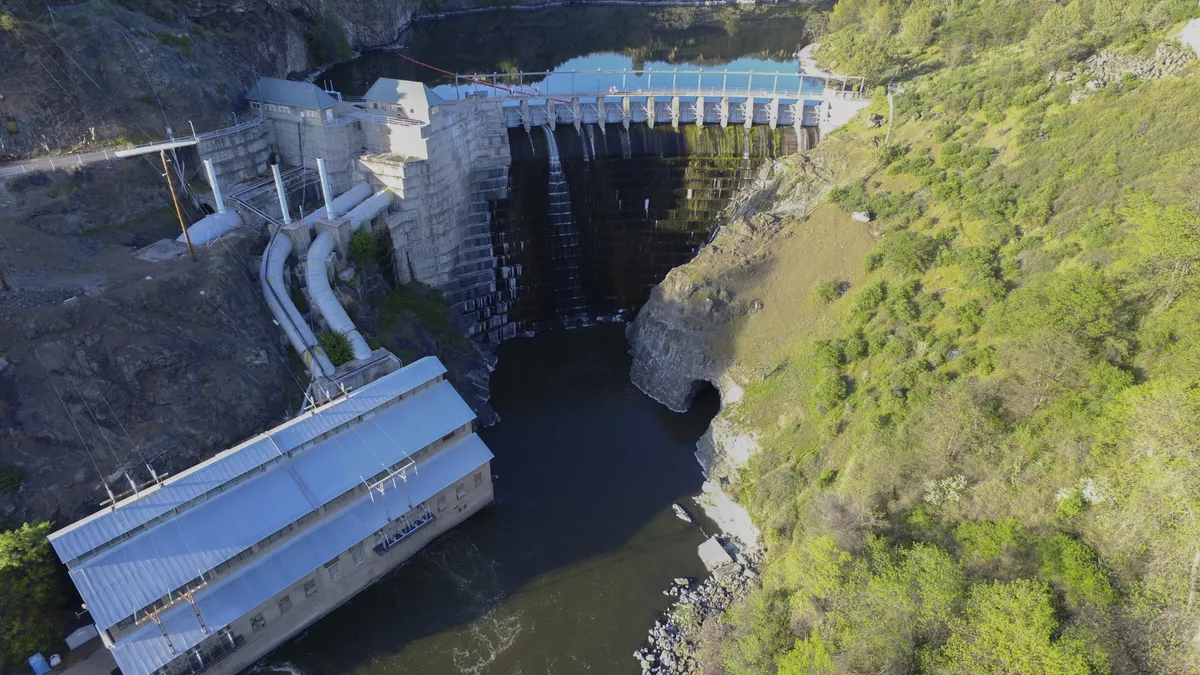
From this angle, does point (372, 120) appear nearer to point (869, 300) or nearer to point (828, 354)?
point (828, 354)

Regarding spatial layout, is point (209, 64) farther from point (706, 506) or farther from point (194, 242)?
point (706, 506)

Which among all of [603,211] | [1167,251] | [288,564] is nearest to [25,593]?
[288,564]

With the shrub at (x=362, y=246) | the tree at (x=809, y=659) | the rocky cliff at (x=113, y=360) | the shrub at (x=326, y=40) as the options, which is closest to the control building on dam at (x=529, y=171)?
the shrub at (x=362, y=246)

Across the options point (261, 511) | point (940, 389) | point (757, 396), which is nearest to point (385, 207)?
point (261, 511)

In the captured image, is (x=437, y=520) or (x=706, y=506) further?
(x=706, y=506)

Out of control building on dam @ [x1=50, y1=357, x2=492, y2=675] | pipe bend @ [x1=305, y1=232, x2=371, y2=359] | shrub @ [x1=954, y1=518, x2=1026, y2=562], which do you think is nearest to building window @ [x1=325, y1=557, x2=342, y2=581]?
control building on dam @ [x1=50, y1=357, x2=492, y2=675]
